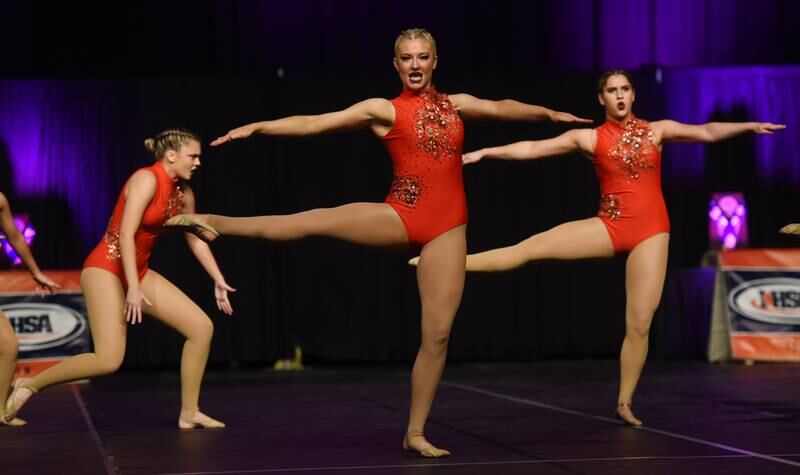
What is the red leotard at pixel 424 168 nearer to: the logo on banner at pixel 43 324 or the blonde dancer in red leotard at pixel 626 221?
the blonde dancer in red leotard at pixel 626 221

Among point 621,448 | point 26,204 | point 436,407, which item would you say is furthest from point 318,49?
point 621,448

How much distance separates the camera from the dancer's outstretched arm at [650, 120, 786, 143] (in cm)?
563

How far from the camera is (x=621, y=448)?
5.03 meters

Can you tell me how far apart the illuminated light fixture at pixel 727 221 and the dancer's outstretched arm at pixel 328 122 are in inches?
250

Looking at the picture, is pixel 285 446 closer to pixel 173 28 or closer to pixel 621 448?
pixel 621 448

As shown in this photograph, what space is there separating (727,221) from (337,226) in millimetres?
6492

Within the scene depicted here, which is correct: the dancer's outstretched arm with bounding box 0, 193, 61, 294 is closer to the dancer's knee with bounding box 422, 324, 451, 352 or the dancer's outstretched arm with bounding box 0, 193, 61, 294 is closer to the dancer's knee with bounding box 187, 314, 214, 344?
the dancer's knee with bounding box 187, 314, 214, 344

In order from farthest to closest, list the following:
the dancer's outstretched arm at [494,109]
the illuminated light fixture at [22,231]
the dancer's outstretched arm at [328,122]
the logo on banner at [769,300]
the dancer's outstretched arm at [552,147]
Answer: the illuminated light fixture at [22,231] < the logo on banner at [769,300] < the dancer's outstretched arm at [552,147] < the dancer's outstretched arm at [494,109] < the dancer's outstretched arm at [328,122]

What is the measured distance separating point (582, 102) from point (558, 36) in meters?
0.61

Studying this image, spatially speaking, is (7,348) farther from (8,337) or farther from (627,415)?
(627,415)

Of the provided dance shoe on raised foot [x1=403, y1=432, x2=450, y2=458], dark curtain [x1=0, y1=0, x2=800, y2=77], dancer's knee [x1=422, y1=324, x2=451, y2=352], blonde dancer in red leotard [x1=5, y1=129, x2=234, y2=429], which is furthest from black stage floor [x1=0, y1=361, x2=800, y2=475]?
dark curtain [x1=0, y1=0, x2=800, y2=77]

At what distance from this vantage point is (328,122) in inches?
186

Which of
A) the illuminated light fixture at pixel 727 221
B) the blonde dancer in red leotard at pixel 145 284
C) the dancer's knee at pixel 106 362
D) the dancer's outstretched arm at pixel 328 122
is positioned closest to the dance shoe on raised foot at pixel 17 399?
the blonde dancer in red leotard at pixel 145 284

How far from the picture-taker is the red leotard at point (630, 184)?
595 cm
